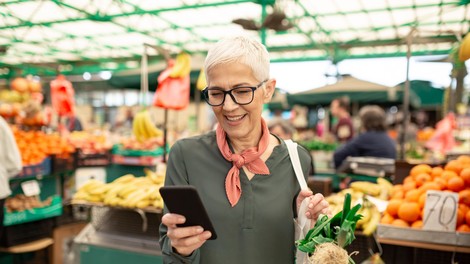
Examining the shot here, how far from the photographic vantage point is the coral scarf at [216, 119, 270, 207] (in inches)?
55.7

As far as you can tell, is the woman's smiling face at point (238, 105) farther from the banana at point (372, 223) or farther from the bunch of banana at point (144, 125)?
the bunch of banana at point (144, 125)

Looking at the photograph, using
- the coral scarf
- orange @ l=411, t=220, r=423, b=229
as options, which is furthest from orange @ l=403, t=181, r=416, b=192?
the coral scarf

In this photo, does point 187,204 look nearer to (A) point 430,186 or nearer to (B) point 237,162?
(B) point 237,162

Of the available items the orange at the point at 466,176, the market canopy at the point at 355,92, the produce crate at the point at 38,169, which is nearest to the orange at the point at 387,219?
the orange at the point at 466,176

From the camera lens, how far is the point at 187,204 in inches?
41.9

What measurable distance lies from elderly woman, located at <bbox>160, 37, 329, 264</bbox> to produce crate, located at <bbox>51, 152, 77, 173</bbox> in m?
3.86

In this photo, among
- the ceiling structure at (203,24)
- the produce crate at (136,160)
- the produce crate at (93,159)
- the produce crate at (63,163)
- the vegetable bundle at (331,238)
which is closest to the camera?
the vegetable bundle at (331,238)

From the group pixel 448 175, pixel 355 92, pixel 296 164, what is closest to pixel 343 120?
pixel 355 92

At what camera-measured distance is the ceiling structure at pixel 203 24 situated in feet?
29.2

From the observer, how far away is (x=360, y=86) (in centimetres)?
890

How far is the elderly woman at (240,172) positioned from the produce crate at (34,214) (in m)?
3.23

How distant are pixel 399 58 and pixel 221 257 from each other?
1318cm

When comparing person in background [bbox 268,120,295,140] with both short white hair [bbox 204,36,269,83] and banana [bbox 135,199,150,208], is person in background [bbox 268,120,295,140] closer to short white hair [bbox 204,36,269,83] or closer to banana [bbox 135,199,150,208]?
banana [bbox 135,199,150,208]

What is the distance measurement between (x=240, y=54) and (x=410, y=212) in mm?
1641
